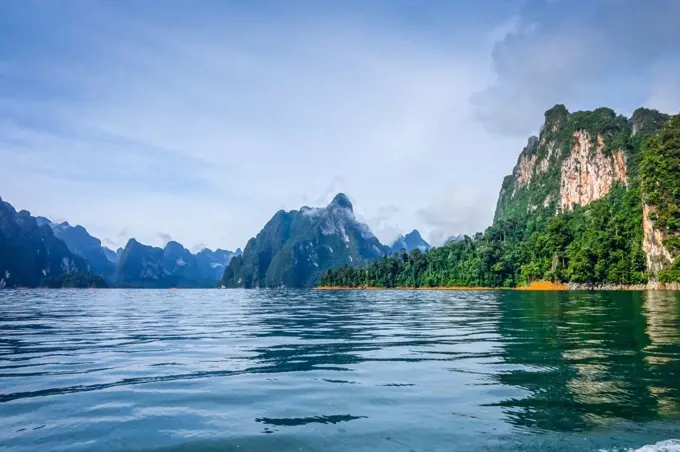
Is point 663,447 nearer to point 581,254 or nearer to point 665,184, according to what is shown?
point 665,184

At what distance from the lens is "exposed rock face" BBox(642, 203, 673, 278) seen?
359ft

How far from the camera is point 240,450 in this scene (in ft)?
24.0

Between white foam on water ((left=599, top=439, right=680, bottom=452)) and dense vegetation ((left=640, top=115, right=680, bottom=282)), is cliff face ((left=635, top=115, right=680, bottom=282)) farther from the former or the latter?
white foam on water ((left=599, top=439, right=680, bottom=452))

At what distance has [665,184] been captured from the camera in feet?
368

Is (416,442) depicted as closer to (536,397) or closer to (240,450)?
(240,450)

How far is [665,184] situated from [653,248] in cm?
1537

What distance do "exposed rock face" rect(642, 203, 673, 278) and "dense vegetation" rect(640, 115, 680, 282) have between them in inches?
58.2

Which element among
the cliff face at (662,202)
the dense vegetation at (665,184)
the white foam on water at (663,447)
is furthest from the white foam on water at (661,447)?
the dense vegetation at (665,184)

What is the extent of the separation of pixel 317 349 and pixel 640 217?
13853cm

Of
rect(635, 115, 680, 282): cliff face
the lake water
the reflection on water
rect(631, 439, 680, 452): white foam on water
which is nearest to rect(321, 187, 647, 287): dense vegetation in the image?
rect(635, 115, 680, 282): cliff face

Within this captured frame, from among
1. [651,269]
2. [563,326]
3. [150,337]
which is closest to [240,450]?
[150,337]

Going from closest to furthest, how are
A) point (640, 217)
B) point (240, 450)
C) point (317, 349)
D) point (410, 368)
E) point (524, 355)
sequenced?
point (240, 450) < point (410, 368) < point (524, 355) < point (317, 349) < point (640, 217)

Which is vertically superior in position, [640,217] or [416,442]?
[640,217]

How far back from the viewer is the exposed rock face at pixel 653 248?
109312mm
